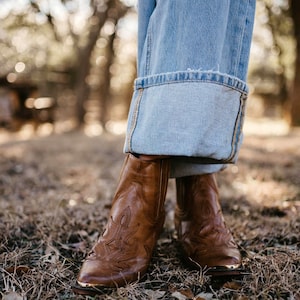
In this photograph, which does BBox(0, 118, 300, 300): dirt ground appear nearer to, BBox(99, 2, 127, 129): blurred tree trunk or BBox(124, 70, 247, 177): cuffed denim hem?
BBox(124, 70, 247, 177): cuffed denim hem

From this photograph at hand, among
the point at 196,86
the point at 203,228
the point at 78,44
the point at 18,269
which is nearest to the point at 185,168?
the point at 203,228

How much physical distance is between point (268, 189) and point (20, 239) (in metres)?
1.17

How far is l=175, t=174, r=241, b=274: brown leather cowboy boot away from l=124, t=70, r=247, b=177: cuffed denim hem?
0.17 meters

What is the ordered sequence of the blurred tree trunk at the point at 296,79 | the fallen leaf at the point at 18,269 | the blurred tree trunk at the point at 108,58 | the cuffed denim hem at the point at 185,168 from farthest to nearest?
the blurred tree trunk at the point at 108,58, the blurred tree trunk at the point at 296,79, the cuffed denim hem at the point at 185,168, the fallen leaf at the point at 18,269

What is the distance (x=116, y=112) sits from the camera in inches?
547

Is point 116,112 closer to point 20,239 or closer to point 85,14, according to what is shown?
point 85,14

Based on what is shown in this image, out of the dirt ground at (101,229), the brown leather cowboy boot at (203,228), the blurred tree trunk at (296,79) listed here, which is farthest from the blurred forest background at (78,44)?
the brown leather cowboy boot at (203,228)

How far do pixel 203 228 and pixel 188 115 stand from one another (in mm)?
320

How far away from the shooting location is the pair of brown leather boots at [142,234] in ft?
2.62

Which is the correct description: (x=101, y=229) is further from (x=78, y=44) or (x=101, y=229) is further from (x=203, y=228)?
(x=78, y=44)

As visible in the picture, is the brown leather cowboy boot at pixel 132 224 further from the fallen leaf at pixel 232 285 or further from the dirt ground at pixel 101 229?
the fallen leaf at pixel 232 285

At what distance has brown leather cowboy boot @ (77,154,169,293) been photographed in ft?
2.64

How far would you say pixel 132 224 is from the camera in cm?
85

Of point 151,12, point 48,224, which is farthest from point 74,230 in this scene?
point 151,12
